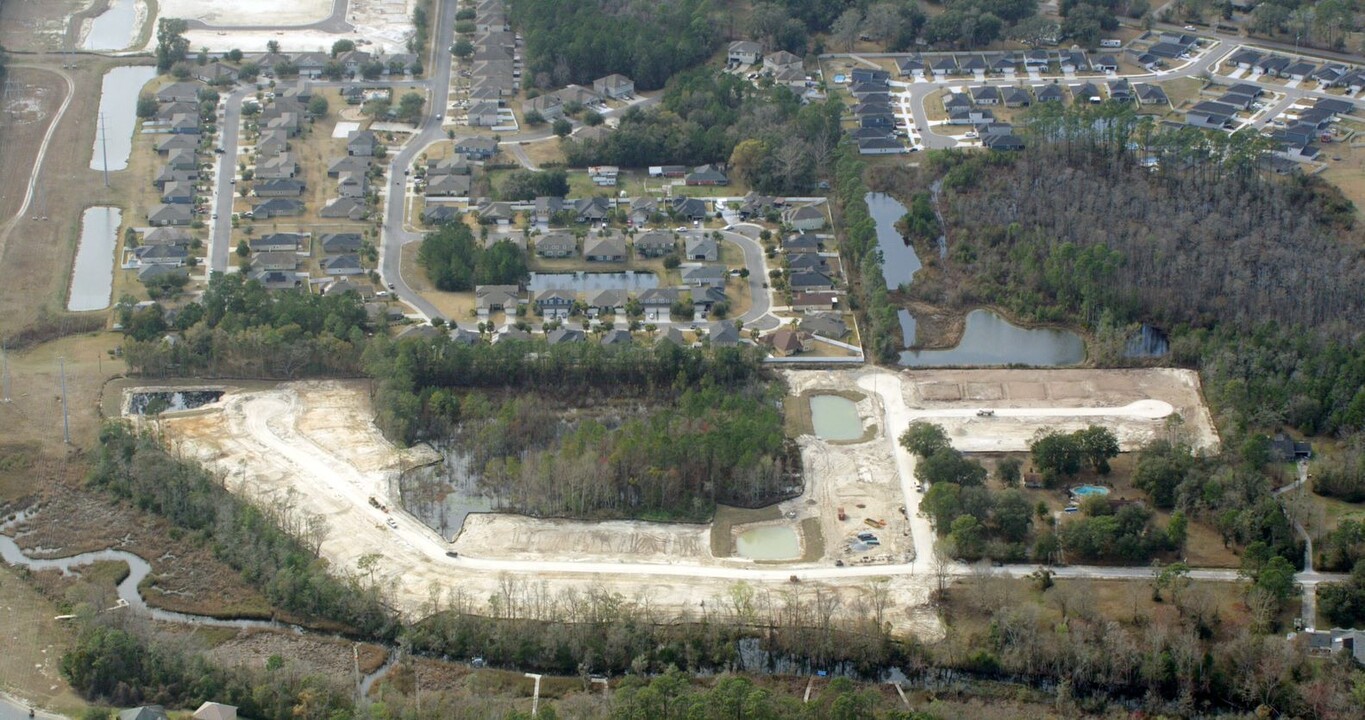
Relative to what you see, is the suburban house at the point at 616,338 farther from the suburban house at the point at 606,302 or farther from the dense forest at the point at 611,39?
the dense forest at the point at 611,39

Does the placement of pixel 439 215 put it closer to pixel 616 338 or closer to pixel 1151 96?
pixel 616 338

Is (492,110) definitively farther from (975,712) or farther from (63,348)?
(975,712)

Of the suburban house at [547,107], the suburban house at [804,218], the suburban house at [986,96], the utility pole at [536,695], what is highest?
the suburban house at [986,96]

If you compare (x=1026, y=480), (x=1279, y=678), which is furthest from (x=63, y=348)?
(x=1279, y=678)

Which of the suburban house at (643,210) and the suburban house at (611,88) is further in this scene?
the suburban house at (611,88)

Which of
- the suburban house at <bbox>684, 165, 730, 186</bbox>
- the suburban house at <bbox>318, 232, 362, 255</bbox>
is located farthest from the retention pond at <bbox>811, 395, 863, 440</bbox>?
the suburban house at <bbox>318, 232, 362, 255</bbox>

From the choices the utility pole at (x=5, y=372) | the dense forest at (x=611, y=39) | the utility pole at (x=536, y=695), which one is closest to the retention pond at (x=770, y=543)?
the utility pole at (x=536, y=695)

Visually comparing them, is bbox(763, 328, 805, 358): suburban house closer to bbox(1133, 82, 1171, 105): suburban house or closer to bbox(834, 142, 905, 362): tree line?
bbox(834, 142, 905, 362): tree line
